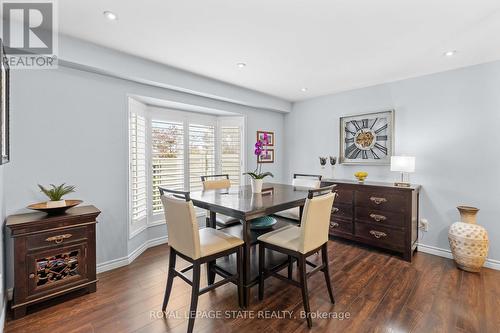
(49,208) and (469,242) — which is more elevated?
(49,208)

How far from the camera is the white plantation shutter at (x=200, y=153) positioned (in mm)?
3906

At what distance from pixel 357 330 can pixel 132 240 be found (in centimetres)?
268

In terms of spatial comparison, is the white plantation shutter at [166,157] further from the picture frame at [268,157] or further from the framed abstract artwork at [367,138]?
the framed abstract artwork at [367,138]

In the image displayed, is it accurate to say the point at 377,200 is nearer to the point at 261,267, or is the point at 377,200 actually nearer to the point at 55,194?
Answer: the point at 261,267

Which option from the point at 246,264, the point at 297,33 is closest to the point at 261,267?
the point at 246,264

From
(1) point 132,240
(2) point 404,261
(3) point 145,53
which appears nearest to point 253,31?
(3) point 145,53

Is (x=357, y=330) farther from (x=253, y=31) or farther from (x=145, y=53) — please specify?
(x=145, y=53)

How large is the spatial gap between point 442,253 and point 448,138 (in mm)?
1547

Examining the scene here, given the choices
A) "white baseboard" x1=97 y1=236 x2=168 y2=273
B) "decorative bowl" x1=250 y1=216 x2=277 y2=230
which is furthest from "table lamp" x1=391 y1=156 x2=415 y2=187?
"white baseboard" x1=97 y1=236 x2=168 y2=273

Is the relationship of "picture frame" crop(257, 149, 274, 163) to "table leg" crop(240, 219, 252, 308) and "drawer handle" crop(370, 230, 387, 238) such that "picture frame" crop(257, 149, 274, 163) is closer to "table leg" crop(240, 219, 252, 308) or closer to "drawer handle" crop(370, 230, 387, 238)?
"drawer handle" crop(370, 230, 387, 238)

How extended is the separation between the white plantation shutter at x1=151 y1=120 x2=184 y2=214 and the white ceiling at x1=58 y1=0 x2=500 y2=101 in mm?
1046

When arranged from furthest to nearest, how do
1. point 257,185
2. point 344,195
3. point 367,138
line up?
point 367,138 → point 344,195 → point 257,185

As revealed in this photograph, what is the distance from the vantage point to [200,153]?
4.01 meters

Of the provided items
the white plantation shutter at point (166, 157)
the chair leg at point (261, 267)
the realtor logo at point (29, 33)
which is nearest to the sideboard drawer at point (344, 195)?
the chair leg at point (261, 267)
